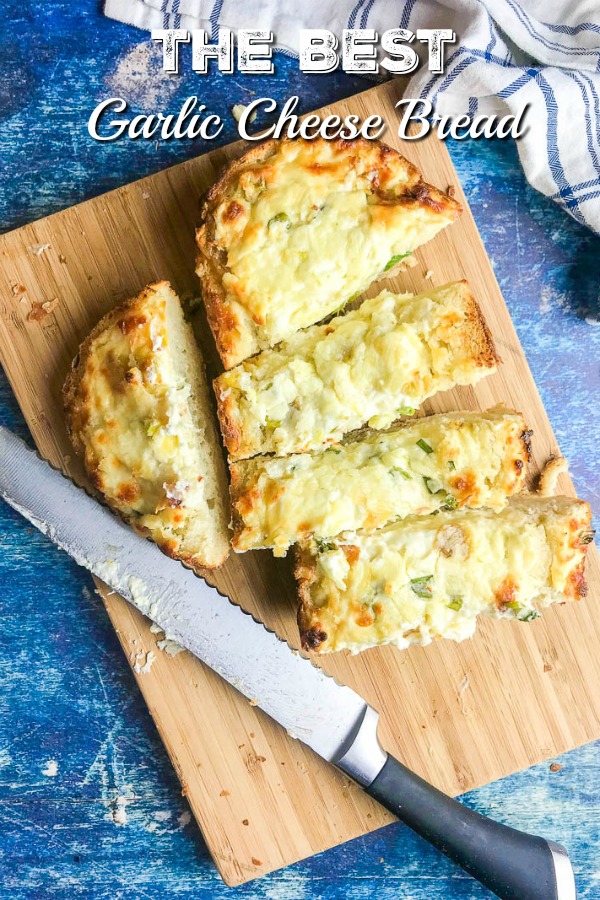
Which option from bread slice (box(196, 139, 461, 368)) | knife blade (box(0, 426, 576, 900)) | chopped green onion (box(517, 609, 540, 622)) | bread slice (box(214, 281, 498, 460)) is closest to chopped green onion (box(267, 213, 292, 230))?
bread slice (box(196, 139, 461, 368))

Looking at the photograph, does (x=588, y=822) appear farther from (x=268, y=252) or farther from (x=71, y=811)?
(x=268, y=252)

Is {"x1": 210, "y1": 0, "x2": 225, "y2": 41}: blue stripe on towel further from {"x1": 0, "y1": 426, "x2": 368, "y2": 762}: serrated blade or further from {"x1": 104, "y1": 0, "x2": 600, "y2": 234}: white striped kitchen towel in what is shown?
{"x1": 0, "y1": 426, "x2": 368, "y2": 762}: serrated blade

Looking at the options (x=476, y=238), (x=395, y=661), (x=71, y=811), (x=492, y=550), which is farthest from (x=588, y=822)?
(x=476, y=238)

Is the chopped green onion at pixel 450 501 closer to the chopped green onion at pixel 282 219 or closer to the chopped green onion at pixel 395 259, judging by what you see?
the chopped green onion at pixel 395 259

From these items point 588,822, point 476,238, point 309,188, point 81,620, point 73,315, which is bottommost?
point 588,822

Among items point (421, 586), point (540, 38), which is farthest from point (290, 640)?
point (540, 38)

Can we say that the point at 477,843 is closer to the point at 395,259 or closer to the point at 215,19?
the point at 395,259

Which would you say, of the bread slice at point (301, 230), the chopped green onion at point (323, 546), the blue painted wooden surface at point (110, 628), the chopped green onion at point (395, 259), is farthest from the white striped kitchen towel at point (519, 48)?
the chopped green onion at point (323, 546)
